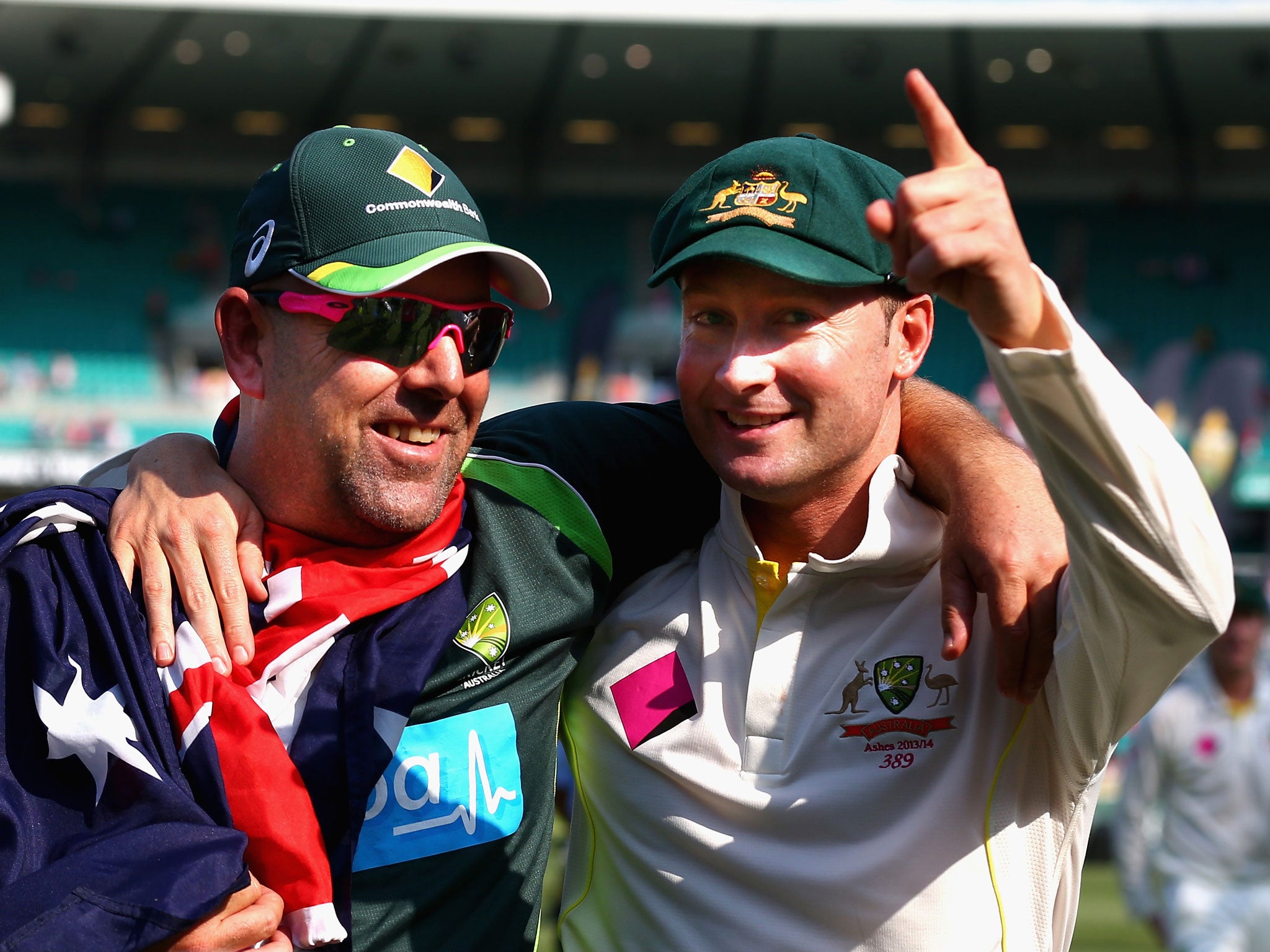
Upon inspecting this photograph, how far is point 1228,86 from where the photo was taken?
48.8 ft

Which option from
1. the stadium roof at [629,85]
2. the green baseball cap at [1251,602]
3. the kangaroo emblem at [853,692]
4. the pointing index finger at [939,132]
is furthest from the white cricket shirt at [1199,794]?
the stadium roof at [629,85]

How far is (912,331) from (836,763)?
31.5 inches

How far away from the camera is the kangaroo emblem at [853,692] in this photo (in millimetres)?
2201

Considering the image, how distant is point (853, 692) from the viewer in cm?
221

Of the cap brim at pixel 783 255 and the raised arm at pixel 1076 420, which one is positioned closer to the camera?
the raised arm at pixel 1076 420

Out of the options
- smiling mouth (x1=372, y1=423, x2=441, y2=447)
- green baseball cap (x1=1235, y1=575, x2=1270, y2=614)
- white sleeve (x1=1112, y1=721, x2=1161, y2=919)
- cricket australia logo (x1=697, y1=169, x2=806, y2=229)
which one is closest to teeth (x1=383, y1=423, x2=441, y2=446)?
smiling mouth (x1=372, y1=423, x2=441, y2=447)

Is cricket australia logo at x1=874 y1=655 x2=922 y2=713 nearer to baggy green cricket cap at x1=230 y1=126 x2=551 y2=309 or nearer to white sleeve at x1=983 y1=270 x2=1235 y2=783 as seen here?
white sleeve at x1=983 y1=270 x2=1235 y2=783

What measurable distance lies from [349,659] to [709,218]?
96cm

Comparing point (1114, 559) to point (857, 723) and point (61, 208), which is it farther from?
point (61, 208)

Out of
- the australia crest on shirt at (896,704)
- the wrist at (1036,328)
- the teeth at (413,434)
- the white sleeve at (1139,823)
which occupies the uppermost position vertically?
the wrist at (1036,328)

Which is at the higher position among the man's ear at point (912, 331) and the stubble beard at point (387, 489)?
the man's ear at point (912, 331)

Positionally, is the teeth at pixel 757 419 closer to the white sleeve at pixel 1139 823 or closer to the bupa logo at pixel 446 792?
the bupa logo at pixel 446 792

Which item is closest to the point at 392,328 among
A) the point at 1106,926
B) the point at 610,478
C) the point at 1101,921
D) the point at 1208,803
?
the point at 610,478

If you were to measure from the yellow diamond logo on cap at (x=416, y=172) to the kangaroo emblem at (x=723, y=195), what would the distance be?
48 centimetres
